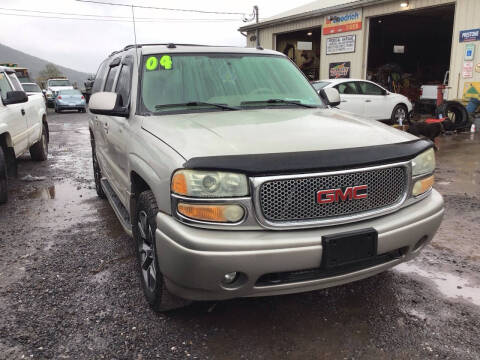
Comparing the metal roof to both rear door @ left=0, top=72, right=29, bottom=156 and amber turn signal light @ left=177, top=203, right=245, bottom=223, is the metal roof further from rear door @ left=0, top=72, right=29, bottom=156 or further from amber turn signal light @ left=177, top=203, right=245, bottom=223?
amber turn signal light @ left=177, top=203, right=245, bottom=223

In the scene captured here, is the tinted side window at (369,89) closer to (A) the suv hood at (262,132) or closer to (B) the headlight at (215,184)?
(A) the suv hood at (262,132)

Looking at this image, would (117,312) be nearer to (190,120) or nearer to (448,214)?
(190,120)

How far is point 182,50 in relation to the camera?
3.82 m

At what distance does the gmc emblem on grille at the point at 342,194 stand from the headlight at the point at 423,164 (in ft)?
1.52

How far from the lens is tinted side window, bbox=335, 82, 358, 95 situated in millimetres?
12430

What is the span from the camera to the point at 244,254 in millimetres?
2199

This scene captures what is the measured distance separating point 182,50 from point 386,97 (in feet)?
35.9

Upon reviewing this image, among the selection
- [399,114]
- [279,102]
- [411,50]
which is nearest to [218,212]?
[279,102]

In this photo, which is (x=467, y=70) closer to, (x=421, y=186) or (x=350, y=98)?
(x=350, y=98)

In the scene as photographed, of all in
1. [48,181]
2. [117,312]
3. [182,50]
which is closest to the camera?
[117,312]

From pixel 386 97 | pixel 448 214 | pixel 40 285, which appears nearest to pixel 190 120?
pixel 40 285

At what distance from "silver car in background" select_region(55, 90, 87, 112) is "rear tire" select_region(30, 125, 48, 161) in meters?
14.9

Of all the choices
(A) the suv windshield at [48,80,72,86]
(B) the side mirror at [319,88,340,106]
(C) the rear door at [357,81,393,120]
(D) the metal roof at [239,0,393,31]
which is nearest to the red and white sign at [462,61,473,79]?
(C) the rear door at [357,81,393,120]

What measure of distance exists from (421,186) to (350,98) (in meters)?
10.2
